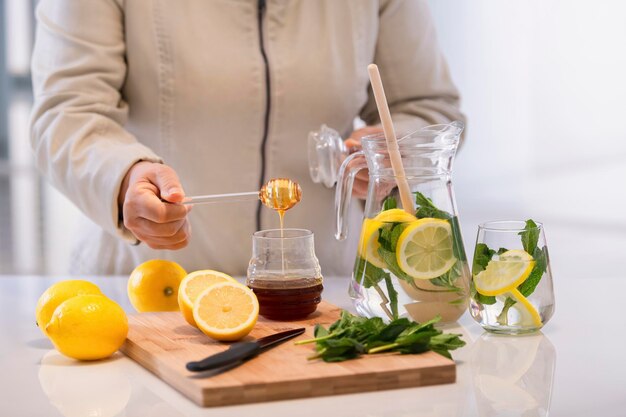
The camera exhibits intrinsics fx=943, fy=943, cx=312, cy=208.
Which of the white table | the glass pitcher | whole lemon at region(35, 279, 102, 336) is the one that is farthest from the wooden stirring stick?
whole lemon at region(35, 279, 102, 336)

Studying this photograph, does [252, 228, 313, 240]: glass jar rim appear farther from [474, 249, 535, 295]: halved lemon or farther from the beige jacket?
the beige jacket

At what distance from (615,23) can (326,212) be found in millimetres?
4468

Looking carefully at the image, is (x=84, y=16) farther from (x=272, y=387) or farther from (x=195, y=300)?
(x=272, y=387)

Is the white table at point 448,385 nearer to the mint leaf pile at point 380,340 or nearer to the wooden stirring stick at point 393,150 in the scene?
the mint leaf pile at point 380,340

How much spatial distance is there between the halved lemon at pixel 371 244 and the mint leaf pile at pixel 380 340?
0.33ft

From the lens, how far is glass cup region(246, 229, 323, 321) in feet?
4.50

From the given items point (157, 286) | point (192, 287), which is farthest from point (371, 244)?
point (157, 286)

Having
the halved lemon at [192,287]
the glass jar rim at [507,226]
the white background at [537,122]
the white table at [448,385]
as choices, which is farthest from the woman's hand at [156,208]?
the white background at [537,122]

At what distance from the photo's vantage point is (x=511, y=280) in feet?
4.11

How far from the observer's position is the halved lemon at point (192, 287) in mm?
1314

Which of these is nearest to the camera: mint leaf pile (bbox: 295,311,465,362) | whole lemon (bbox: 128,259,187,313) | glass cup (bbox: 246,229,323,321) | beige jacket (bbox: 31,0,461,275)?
mint leaf pile (bbox: 295,311,465,362)

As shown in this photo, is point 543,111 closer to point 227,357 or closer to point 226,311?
point 226,311

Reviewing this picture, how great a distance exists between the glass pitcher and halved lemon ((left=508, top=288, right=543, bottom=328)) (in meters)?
0.08

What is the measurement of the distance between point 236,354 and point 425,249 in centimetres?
30
